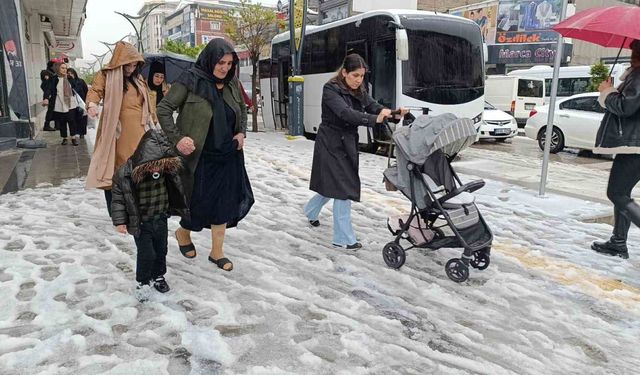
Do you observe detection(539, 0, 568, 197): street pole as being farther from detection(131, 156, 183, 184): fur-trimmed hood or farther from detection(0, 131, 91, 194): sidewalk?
detection(0, 131, 91, 194): sidewalk

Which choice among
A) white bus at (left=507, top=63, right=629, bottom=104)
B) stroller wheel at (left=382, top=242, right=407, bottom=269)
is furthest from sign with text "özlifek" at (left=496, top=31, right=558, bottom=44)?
stroller wheel at (left=382, top=242, right=407, bottom=269)

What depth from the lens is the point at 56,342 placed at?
2.85 meters

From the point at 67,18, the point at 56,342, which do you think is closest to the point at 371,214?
the point at 56,342

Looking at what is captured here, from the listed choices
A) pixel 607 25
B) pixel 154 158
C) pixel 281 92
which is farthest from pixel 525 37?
pixel 154 158

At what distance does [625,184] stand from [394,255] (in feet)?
7.06

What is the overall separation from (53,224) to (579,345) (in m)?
4.73

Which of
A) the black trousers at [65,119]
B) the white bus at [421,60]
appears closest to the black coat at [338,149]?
the white bus at [421,60]

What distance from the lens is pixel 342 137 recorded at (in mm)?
4375

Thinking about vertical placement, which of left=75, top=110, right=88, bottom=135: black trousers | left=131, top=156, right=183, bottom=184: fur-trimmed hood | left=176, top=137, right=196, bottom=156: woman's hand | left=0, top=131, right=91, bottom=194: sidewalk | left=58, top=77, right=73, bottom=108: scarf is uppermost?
left=58, top=77, right=73, bottom=108: scarf

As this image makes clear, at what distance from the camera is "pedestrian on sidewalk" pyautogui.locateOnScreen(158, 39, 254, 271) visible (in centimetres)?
358

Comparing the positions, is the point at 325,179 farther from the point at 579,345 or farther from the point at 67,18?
the point at 67,18

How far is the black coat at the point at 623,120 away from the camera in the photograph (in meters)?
4.16

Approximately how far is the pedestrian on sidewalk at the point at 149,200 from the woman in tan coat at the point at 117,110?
1.18 metres

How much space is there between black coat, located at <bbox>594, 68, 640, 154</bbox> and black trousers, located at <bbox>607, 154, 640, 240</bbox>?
0.13 metres
